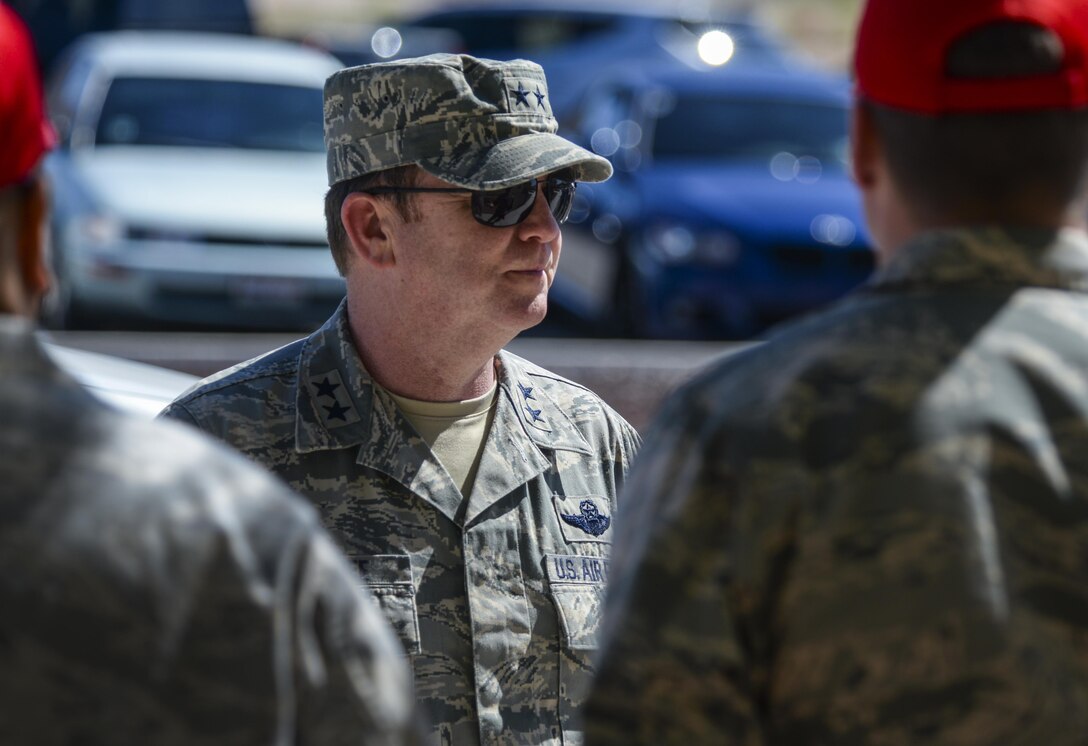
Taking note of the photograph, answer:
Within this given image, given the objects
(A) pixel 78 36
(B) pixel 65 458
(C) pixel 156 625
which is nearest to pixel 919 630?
(C) pixel 156 625

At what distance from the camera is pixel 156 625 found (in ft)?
5.22

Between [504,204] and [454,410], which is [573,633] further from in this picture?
[504,204]

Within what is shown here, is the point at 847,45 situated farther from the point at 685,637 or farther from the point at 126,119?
the point at 685,637

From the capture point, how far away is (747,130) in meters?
11.1

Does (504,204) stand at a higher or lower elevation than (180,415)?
higher

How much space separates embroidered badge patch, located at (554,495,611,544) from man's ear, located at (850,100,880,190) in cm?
129

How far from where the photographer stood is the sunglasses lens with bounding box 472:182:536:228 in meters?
3.17

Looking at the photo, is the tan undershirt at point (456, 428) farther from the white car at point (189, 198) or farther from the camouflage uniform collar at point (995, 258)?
the white car at point (189, 198)

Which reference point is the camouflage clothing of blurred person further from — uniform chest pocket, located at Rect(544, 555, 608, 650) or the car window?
the car window

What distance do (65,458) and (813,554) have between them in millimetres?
750

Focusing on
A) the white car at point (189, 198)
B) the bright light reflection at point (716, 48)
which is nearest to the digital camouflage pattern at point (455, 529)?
the white car at point (189, 198)

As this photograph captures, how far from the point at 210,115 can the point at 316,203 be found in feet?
3.67

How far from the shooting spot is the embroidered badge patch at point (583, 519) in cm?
300

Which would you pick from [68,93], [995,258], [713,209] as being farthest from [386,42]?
[995,258]
